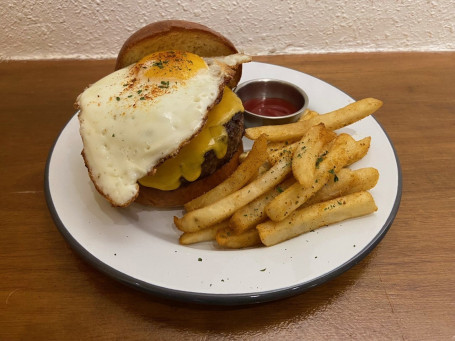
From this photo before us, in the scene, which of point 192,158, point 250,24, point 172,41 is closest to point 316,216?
point 192,158

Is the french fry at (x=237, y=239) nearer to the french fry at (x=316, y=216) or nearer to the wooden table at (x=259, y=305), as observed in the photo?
the french fry at (x=316, y=216)

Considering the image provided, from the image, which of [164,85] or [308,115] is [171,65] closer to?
[164,85]

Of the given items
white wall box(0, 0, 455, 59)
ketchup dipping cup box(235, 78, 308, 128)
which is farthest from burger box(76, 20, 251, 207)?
white wall box(0, 0, 455, 59)

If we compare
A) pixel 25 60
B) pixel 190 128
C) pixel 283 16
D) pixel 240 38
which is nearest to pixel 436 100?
pixel 283 16

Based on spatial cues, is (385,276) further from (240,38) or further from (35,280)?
(240,38)

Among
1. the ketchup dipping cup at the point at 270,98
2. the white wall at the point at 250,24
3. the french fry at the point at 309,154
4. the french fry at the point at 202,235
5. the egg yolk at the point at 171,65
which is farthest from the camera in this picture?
the white wall at the point at 250,24

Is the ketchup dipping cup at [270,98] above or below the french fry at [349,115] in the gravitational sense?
below

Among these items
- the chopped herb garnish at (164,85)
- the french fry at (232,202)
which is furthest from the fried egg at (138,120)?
the french fry at (232,202)
